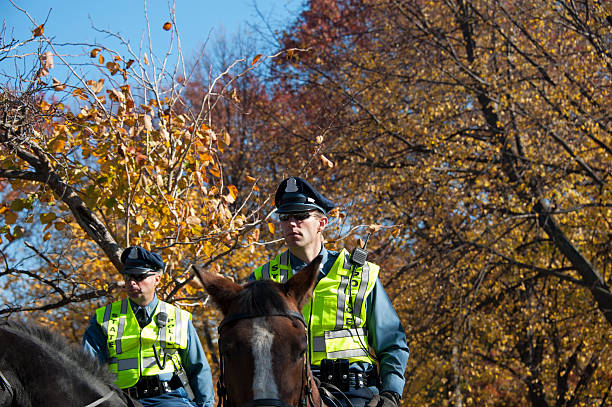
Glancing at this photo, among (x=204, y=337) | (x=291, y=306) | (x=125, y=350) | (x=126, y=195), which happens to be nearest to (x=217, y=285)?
(x=291, y=306)

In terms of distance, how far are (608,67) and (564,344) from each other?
17.8 ft

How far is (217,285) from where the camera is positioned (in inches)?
136

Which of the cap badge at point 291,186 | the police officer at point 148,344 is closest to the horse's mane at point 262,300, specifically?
the cap badge at point 291,186

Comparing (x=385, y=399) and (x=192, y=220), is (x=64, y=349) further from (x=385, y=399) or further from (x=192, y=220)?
(x=192, y=220)

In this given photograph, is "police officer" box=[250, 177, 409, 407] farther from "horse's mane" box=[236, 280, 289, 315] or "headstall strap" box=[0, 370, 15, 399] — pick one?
"headstall strap" box=[0, 370, 15, 399]

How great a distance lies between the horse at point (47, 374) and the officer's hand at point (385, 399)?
1734mm

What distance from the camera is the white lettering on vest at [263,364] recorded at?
2965 millimetres

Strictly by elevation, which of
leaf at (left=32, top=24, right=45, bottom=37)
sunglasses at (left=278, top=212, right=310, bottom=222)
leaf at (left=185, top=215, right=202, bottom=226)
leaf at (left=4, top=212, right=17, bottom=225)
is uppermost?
leaf at (left=32, top=24, right=45, bottom=37)

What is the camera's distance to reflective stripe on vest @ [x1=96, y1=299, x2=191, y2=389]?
5.72 metres

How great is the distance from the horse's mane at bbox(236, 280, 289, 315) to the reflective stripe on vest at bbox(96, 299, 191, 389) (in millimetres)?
2669

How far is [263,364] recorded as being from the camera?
119 inches

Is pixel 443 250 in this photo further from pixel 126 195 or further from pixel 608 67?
pixel 126 195

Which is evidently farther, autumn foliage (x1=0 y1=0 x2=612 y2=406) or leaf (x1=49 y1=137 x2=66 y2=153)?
autumn foliage (x1=0 y1=0 x2=612 y2=406)

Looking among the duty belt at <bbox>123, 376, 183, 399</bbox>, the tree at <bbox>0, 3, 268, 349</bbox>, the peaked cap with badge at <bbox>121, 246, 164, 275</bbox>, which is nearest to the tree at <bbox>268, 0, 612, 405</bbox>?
the tree at <bbox>0, 3, 268, 349</bbox>
